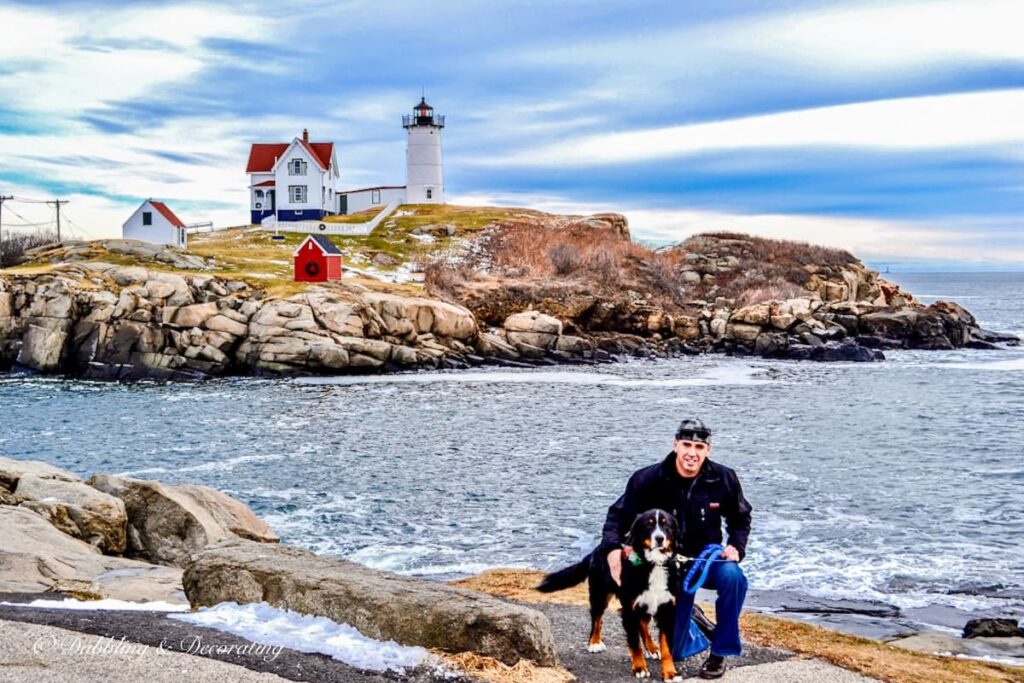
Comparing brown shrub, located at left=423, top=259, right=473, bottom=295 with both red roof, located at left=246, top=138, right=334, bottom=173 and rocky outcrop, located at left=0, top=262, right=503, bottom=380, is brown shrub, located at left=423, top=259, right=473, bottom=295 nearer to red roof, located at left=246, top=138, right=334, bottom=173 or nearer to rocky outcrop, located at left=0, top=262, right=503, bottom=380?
rocky outcrop, located at left=0, top=262, right=503, bottom=380

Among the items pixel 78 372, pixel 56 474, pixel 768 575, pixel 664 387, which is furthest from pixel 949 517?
pixel 78 372

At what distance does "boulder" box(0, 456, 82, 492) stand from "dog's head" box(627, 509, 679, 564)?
14.1m

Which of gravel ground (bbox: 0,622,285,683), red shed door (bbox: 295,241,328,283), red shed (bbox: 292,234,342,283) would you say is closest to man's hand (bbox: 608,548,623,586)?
gravel ground (bbox: 0,622,285,683)

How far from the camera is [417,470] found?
31078 millimetres

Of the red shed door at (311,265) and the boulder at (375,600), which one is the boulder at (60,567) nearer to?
the boulder at (375,600)

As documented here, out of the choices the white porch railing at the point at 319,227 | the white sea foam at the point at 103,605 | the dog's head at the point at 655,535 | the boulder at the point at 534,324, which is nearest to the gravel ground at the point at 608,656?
the dog's head at the point at 655,535

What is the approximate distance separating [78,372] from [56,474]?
3971 centimetres

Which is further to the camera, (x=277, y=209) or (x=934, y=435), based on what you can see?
(x=277, y=209)

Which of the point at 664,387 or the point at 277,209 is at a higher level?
the point at 277,209

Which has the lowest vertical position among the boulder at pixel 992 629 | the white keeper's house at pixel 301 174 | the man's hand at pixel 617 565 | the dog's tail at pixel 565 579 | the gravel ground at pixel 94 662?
the boulder at pixel 992 629

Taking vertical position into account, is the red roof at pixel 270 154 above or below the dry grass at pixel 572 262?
above

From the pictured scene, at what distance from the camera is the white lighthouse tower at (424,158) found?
11562 cm

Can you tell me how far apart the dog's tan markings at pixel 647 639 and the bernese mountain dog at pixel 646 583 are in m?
0.01

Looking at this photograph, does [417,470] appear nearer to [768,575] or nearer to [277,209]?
[768,575]
